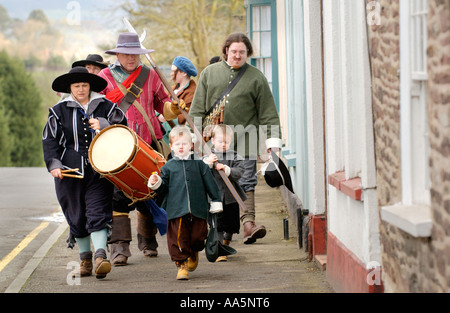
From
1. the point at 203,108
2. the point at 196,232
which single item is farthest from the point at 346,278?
the point at 203,108

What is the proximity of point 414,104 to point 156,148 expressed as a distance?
194 inches

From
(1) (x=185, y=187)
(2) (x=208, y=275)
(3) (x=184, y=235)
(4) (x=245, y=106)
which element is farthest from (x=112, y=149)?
(4) (x=245, y=106)

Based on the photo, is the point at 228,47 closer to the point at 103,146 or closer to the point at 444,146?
the point at 103,146

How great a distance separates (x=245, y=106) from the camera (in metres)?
9.98

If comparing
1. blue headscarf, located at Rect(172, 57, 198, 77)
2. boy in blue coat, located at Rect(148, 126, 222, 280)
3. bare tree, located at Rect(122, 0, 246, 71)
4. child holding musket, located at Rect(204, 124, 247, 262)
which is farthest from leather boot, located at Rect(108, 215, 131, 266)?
bare tree, located at Rect(122, 0, 246, 71)

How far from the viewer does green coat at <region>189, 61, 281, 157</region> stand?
32.7ft

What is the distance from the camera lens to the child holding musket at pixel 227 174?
9.51m

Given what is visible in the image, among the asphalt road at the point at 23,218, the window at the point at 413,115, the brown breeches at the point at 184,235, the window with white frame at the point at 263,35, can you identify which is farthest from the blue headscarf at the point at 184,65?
the window at the point at 413,115

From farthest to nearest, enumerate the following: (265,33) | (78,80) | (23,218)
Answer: (265,33) < (23,218) < (78,80)

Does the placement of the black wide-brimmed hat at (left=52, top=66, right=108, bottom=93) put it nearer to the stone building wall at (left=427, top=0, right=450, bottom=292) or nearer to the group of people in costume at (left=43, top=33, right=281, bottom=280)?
the group of people in costume at (left=43, top=33, right=281, bottom=280)

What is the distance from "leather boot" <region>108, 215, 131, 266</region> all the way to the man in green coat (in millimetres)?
1170

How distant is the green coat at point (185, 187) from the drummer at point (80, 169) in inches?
25.7

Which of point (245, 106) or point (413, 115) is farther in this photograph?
point (245, 106)

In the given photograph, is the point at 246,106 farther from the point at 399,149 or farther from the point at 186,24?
the point at 186,24
